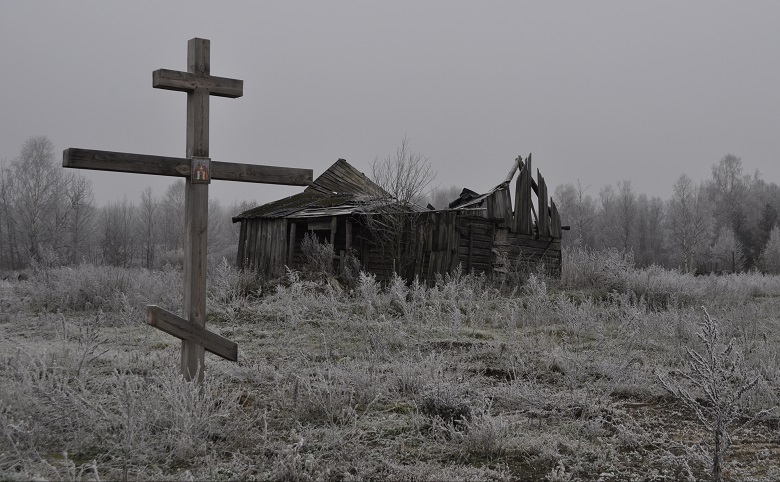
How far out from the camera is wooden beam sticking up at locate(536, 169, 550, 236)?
68.9 feet

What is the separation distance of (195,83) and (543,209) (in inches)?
697

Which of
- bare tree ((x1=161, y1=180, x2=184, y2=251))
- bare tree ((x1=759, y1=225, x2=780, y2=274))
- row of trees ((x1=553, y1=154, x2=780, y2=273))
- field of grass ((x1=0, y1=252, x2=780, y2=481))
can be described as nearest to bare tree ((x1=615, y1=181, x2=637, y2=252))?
row of trees ((x1=553, y1=154, x2=780, y2=273))

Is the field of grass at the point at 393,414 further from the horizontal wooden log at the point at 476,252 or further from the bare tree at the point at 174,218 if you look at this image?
the bare tree at the point at 174,218

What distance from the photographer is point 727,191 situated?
2586 inches

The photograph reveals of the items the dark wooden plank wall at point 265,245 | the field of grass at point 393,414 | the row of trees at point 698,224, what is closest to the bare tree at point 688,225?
the row of trees at point 698,224

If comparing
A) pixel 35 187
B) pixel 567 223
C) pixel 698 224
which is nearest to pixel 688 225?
pixel 698 224

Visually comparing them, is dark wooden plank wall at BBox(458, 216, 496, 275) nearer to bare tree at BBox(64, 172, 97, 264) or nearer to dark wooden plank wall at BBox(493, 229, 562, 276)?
dark wooden plank wall at BBox(493, 229, 562, 276)

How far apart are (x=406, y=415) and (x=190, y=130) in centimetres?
276

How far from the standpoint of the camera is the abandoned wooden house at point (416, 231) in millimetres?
17297

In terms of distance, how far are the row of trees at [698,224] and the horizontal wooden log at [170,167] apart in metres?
41.8

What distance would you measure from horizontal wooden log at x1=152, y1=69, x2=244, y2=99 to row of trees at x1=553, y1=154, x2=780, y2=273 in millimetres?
42236

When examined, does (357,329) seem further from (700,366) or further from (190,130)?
(700,366)

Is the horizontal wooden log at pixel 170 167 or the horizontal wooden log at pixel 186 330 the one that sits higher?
the horizontal wooden log at pixel 170 167

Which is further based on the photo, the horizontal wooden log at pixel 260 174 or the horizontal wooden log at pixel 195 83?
the horizontal wooden log at pixel 260 174
